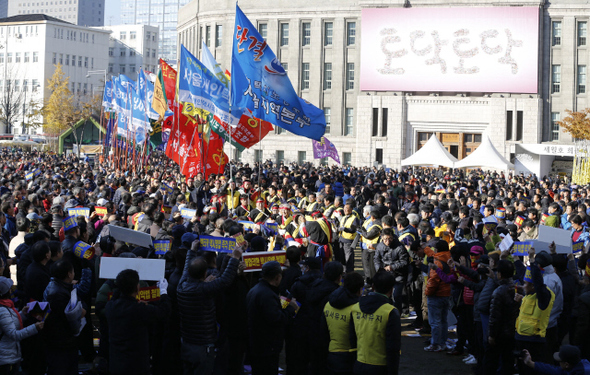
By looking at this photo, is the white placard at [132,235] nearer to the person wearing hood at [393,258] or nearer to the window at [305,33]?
the person wearing hood at [393,258]

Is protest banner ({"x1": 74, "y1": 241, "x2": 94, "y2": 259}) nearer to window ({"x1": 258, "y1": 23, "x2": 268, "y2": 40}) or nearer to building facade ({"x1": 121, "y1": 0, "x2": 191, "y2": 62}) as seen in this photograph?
window ({"x1": 258, "y1": 23, "x2": 268, "y2": 40})

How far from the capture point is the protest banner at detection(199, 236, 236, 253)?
759cm

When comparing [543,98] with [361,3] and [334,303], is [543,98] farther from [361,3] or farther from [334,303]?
[334,303]

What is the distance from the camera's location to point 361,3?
2106 inches

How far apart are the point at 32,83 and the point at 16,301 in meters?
106

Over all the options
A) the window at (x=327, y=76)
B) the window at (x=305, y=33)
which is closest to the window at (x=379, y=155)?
the window at (x=327, y=76)

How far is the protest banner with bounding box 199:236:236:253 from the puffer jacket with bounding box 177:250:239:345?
1.86 feet

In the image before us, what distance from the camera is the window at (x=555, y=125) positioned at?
167 feet

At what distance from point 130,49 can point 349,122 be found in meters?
81.2

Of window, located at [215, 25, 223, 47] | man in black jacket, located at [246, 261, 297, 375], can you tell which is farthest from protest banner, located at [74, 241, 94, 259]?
window, located at [215, 25, 223, 47]

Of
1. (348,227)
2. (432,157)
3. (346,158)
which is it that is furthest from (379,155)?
(348,227)

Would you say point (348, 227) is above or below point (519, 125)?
below

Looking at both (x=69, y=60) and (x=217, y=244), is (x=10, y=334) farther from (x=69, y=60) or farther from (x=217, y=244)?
(x=69, y=60)

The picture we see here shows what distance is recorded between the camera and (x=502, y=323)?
7.61m
